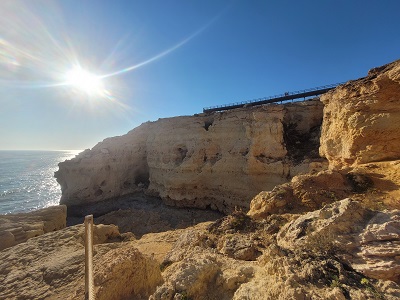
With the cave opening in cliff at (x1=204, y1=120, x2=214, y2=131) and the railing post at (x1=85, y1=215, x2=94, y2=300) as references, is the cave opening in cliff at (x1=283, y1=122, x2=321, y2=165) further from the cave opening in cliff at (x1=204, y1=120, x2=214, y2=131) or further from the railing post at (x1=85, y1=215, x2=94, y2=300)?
the railing post at (x1=85, y1=215, x2=94, y2=300)

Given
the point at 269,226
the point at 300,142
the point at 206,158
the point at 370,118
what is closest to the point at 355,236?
the point at 269,226

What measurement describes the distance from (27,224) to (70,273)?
630 cm

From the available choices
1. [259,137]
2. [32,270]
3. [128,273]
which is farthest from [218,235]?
[259,137]

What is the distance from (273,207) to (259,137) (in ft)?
37.3

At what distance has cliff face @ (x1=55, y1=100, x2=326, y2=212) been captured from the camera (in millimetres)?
17906

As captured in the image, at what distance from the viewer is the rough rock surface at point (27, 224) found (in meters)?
8.33

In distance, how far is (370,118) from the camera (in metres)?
8.51

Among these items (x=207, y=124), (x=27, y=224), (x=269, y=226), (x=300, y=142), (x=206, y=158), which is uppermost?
(x=207, y=124)

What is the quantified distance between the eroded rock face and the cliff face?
260 inches

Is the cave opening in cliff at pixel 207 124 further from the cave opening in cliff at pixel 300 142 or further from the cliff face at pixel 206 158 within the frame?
the cave opening in cliff at pixel 300 142

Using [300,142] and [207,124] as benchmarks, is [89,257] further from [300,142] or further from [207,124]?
[207,124]

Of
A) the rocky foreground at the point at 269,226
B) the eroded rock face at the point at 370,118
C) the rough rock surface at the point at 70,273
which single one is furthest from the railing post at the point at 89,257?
the eroded rock face at the point at 370,118

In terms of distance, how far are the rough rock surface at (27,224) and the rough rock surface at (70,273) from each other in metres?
2.29

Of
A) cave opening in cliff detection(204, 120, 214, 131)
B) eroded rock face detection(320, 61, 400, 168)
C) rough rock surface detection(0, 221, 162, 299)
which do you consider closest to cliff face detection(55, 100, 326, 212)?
cave opening in cliff detection(204, 120, 214, 131)
